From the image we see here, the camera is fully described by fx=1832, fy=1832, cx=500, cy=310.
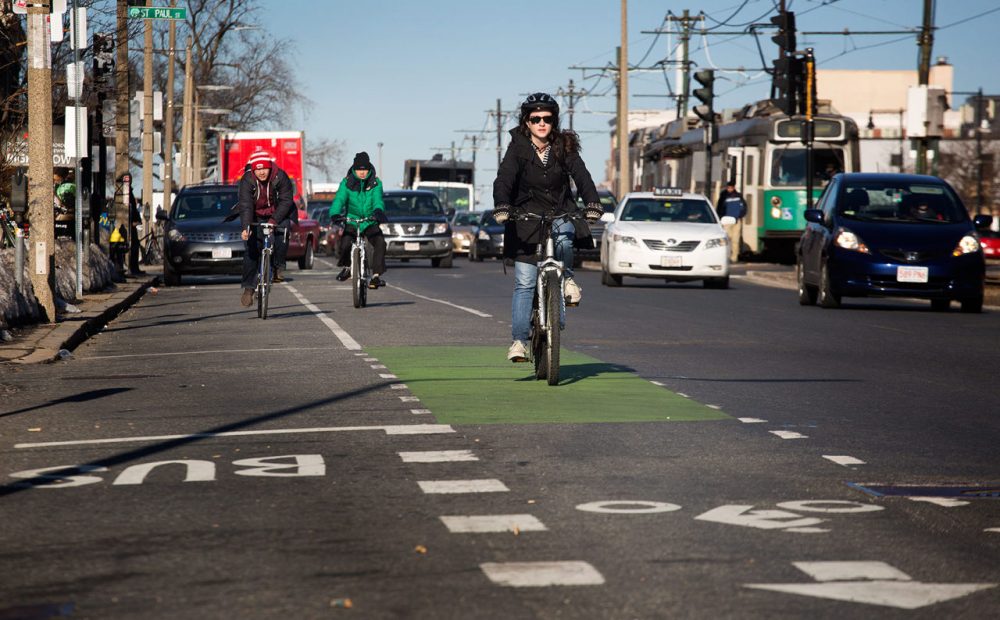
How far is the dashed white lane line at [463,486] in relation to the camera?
7.21 m

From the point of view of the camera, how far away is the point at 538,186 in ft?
39.2

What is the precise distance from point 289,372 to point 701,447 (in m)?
4.96

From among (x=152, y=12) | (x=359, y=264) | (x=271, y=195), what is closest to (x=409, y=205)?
(x=152, y=12)

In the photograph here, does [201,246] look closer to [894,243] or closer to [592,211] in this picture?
[894,243]

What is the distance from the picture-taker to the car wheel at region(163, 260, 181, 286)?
31.7 m

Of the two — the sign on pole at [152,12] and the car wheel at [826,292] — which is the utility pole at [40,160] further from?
the car wheel at [826,292]

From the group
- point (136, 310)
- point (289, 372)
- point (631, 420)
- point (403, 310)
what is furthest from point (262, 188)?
point (631, 420)

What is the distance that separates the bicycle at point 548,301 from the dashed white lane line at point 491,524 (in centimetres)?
492

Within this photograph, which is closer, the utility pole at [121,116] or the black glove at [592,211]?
the black glove at [592,211]

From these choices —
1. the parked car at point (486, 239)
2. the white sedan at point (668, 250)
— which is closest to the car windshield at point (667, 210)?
the white sedan at point (668, 250)

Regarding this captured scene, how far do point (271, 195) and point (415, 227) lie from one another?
62.6 feet

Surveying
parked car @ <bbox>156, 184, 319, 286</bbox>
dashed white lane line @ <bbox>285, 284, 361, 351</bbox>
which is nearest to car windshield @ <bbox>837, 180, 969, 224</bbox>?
dashed white lane line @ <bbox>285, 284, 361, 351</bbox>

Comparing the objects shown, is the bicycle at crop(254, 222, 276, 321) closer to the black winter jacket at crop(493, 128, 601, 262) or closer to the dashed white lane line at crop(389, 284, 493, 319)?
the dashed white lane line at crop(389, 284, 493, 319)

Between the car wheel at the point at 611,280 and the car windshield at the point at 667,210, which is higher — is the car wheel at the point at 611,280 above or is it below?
below
